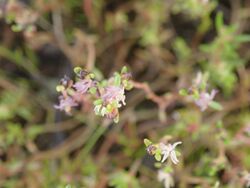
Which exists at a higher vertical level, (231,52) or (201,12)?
(201,12)

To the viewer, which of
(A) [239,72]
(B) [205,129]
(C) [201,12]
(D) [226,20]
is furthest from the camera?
(D) [226,20]

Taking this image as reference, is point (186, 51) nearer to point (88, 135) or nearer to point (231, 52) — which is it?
point (231, 52)

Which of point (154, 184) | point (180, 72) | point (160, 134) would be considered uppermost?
point (180, 72)

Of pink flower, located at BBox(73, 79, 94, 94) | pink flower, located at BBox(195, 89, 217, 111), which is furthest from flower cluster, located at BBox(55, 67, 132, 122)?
pink flower, located at BBox(195, 89, 217, 111)

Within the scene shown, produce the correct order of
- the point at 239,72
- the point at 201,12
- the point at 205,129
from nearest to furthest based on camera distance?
1. the point at 205,129
2. the point at 201,12
3. the point at 239,72

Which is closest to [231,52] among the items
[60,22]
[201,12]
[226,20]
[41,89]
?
[201,12]

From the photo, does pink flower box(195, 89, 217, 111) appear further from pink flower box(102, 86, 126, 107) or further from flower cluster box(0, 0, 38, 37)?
flower cluster box(0, 0, 38, 37)

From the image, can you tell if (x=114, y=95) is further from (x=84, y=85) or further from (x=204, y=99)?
(x=204, y=99)

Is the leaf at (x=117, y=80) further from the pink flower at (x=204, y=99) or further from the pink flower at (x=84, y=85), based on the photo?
the pink flower at (x=204, y=99)
